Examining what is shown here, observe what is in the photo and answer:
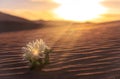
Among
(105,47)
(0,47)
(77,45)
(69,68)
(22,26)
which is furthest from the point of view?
(22,26)

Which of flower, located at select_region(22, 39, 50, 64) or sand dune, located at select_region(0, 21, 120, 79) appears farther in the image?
flower, located at select_region(22, 39, 50, 64)

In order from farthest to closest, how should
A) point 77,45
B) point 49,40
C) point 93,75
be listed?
point 49,40, point 77,45, point 93,75

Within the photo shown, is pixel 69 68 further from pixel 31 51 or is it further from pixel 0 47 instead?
pixel 0 47

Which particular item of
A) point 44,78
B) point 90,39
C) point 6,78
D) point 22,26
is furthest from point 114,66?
point 22,26

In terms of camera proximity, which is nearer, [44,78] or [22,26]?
[44,78]

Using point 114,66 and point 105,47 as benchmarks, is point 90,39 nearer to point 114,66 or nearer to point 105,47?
point 105,47

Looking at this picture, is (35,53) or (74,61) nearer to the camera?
(35,53)

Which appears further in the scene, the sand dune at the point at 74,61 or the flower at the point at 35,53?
the flower at the point at 35,53

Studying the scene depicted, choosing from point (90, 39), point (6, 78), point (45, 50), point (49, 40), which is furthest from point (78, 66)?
point (49, 40)

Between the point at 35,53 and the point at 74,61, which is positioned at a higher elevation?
the point at 35,53
